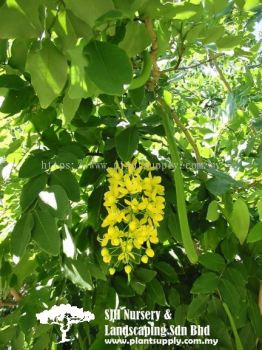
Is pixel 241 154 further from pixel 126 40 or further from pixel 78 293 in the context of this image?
pixel 126 40

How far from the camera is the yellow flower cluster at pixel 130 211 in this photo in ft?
2.46

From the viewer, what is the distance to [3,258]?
Result: 0.89 metres

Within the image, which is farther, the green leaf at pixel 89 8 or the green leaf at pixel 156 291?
the green leaf at pixel 156 291

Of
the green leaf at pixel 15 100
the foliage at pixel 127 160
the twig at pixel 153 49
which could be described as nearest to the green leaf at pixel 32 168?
the foliage at pixel 127 160

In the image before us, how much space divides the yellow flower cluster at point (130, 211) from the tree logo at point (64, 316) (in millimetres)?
180

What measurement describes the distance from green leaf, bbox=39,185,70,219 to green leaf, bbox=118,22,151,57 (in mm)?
244

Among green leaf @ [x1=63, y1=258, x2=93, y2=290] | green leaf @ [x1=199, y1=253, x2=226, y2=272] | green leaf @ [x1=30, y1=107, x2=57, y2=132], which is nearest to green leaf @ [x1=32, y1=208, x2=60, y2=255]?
green leaf @ [x1=63, y1=258, x2=93, y2=290]

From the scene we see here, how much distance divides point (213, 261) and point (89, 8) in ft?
1.88

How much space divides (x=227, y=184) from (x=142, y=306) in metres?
0.33

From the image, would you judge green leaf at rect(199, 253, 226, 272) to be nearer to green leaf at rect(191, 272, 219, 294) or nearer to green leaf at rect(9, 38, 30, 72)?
green leaf at rect(191, 272, 219, 294)

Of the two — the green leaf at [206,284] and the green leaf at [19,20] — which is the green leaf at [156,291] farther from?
the green leaf at [19,20]

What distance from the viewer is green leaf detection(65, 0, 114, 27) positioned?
0.36m

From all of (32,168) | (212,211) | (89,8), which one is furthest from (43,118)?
(89,8)

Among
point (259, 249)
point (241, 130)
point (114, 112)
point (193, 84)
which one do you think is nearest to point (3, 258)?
point (114, 112)
